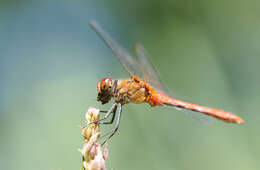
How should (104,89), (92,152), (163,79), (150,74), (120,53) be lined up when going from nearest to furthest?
(92,152)
(104,89)
(120,53)
(150,74)
(163,79)

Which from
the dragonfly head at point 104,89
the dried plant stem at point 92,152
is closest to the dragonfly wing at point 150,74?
the dragonfly head at point 104,89

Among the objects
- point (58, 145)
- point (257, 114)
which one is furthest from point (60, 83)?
point (257, 114)

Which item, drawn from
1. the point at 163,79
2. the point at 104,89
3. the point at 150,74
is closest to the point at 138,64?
the point at 150,74

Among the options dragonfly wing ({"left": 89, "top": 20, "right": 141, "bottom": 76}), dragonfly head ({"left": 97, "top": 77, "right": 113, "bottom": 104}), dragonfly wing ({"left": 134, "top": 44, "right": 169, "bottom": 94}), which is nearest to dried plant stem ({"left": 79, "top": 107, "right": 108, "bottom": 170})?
dragonfly head ({"left": 97, "top": 77, "right": 113, "bottom": 104})

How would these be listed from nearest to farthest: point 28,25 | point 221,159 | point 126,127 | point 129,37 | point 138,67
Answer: point 138,67
point 221,159
point 126,127
point 129,37
point 28,25

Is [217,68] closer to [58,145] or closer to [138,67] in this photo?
[138,67]

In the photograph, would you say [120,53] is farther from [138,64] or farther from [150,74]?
[150,74]

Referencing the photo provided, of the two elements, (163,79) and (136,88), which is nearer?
(136,88)
